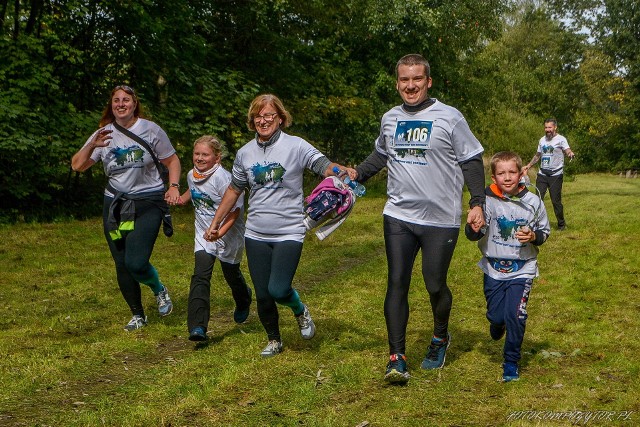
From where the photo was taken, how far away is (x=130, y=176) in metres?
7.56

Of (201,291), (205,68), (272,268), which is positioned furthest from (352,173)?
(205,68)

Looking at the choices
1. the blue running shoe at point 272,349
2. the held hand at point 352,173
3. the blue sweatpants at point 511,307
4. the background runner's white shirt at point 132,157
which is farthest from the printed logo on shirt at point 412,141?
the background runner's white shirt at point 132,157

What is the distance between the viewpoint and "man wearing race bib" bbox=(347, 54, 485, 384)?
18.8 ft

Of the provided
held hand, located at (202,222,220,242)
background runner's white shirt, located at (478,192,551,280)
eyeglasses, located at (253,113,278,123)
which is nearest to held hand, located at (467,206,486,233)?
background runner's white shirt, located at (478,192,551,280)

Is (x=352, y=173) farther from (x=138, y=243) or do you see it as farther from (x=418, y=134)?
(x=138, y=243)

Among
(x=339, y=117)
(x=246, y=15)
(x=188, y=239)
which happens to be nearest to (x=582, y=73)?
(x=339, y=117)

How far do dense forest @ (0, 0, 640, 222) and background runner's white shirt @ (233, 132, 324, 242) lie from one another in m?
10.6

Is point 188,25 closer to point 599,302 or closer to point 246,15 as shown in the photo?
point 246,15

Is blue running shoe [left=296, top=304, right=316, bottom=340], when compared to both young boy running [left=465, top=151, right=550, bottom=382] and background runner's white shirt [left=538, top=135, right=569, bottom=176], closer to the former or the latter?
young boy running [left=465, top=151, right=550, bottom=382]

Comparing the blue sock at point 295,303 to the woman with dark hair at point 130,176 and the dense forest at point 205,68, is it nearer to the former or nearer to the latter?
the woman with dark hair at point 130,176

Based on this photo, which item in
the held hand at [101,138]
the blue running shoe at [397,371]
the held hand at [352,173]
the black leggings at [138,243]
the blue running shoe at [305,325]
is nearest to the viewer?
the blue running shoe at [397,371]

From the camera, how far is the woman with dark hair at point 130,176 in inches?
294

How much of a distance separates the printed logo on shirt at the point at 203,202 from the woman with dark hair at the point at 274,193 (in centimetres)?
96

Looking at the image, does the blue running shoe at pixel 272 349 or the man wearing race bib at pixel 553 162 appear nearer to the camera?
the blue running shoe at pixel 272 349
